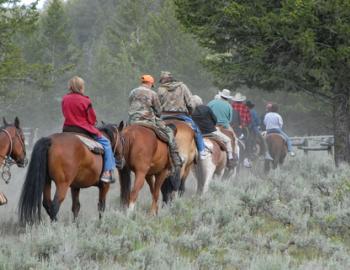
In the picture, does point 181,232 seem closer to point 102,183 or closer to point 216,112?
point 102,183

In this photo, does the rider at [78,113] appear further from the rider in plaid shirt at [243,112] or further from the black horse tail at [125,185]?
the rider in plaid shirt at [243,112]

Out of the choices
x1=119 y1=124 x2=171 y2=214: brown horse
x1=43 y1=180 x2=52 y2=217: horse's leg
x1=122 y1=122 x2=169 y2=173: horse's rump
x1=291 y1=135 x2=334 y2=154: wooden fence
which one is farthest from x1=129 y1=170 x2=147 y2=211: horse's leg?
x1=291 y1=135 x2=334 y2=154: wooden fence

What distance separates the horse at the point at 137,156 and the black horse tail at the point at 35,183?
1.96 meters

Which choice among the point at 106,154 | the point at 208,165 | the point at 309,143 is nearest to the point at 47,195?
the point at 106,154

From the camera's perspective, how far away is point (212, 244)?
8.73m

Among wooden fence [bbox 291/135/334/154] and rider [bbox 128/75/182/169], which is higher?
rider [bbox 128/75/182/169]

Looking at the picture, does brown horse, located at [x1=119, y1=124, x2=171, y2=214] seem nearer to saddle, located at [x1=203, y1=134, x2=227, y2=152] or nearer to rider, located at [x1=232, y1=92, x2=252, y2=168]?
saddle, located at [x1=203, y1=134, x2=227, y2=152]

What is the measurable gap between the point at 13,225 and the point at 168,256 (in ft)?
14.0

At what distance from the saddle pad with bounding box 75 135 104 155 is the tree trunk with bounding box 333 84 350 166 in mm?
8104

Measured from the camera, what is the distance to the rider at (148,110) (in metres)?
12.3

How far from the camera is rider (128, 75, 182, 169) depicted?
12.3m

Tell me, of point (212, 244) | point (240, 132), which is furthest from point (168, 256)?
point (240, 132)

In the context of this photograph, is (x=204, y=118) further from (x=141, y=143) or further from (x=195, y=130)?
(x=141, y=143)

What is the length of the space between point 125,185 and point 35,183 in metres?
2.42
